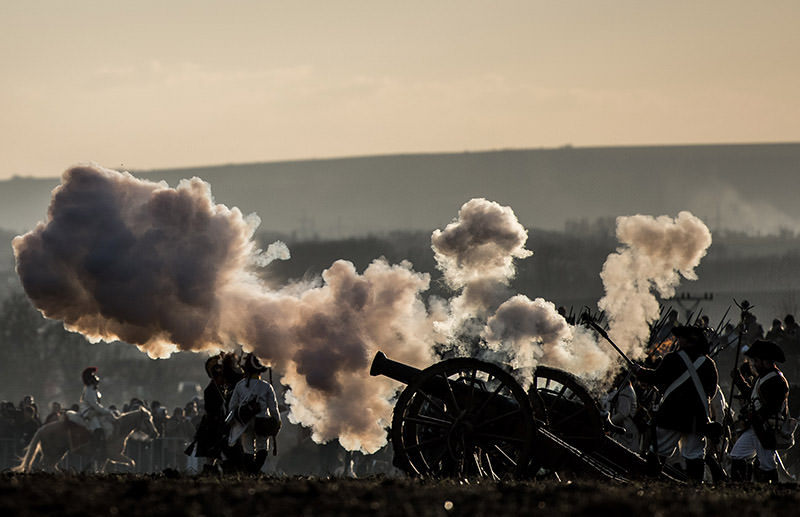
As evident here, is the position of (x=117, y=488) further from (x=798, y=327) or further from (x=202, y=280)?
(x=798, y=327)

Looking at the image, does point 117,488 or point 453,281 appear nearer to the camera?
point 117,488

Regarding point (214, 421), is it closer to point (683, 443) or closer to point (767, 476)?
point (683, 443)

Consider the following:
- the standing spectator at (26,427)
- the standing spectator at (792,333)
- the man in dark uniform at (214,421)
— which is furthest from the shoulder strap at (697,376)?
the standing spectator at (26,427)

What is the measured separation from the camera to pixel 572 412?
15289 millimetres

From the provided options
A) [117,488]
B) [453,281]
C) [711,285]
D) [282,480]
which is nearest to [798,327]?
[453,281]

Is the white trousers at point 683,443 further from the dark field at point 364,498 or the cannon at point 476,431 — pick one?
the dark field at point 364,498

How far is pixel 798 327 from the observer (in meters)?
25.2

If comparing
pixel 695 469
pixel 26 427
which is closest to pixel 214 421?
pixel 695 469

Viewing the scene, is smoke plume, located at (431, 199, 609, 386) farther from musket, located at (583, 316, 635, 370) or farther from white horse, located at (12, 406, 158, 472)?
white horse, located at (12, 406, 158, 472)

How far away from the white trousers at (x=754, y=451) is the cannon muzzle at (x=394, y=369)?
3.40 meters

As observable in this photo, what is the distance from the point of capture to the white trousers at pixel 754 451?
1485 centimetres

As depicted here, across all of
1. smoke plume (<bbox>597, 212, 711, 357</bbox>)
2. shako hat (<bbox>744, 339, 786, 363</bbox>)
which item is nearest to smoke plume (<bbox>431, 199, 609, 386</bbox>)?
smoke plume (<bbox>597, 212, 711, 357</bbox>)

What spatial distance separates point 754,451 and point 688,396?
56.2 inches

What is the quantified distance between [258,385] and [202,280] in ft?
8.09
